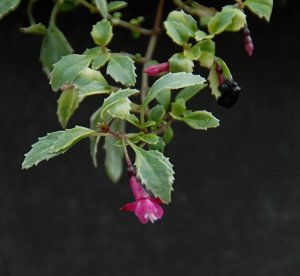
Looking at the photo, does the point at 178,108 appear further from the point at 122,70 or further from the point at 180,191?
the point at 180,191

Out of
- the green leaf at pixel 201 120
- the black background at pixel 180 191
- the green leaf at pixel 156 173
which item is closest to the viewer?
the green leaf at pixel 156 173

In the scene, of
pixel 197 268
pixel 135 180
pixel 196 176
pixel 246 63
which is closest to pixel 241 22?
pixel 135 180

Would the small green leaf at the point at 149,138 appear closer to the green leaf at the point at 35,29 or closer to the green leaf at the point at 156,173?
the green leaf at the point at 156,173

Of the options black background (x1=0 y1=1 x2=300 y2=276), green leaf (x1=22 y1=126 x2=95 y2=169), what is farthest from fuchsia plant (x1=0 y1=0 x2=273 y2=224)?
black background (x1=0 y1=1 x2=300 y2=276)

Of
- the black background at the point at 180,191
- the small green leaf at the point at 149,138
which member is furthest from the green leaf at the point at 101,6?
the black background at the point at 180,191

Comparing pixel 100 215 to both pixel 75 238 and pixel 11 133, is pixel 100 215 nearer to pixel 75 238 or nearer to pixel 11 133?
pixel 75 238

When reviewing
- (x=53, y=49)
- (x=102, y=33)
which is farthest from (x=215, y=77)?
(x=53, y=49)
